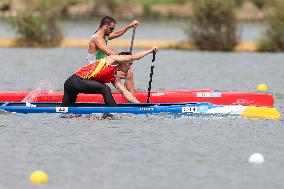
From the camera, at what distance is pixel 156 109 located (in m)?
24.1

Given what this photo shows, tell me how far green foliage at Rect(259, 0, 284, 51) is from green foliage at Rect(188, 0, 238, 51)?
155 centimetres

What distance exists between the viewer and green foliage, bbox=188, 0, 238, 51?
51.4 meters

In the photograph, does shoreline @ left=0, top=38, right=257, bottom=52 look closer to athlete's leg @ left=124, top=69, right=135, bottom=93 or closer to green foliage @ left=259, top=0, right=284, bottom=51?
green foliage @ left=259, top=0, right=284, bottom=51

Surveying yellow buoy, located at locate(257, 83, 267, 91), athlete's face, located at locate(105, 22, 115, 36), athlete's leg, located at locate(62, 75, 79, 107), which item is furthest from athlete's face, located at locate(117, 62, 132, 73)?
yellow buoy, located at locate(257, 83, 267, 91)

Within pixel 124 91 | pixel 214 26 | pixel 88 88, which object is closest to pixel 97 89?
pixel 88 88

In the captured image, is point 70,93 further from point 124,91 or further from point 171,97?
point 171,97

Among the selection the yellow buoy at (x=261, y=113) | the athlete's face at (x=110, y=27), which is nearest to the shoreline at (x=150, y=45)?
the athlete's face at (x=110, y=27)

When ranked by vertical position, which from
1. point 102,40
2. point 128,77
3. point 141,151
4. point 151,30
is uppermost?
point 151,30

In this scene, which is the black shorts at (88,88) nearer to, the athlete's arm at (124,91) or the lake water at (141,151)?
the lake water at (141,151)

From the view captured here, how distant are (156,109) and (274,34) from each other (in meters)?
26.9

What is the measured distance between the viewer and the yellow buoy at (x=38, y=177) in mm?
17016

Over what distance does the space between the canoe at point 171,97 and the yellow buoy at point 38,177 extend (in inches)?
327

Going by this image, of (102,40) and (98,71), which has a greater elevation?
(102,40)

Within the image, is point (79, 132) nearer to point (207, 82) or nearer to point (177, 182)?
point (177, 182)
